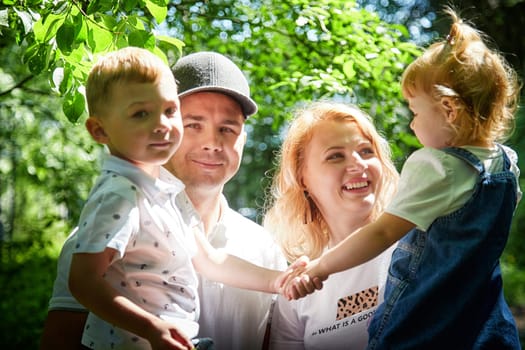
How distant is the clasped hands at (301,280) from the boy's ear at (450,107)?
586 mm

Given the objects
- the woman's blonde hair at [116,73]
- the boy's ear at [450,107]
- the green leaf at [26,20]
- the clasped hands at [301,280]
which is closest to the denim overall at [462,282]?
the boy's ear at [450,107]

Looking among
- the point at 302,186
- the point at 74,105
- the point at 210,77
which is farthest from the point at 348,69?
the point at 74,105

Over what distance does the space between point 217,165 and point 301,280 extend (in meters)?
0.62

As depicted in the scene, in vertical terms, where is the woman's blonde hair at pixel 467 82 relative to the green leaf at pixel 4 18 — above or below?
below

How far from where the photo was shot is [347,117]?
265 cm

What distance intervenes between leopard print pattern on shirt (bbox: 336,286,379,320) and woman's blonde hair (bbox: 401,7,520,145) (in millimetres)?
726

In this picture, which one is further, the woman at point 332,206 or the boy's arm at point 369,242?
the woman at point 332,206

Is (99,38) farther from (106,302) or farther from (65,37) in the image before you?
(106,302)

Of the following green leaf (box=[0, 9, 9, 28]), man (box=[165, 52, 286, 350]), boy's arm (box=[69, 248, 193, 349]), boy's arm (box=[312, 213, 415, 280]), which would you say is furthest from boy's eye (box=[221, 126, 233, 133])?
boy's arm (box=[69, 248, 193, 349])

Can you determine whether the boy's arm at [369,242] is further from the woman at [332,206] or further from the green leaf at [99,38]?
the green leaf at [99,38]

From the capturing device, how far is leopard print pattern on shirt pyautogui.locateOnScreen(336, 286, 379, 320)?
8.07 feet

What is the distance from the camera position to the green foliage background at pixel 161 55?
222 centimetres

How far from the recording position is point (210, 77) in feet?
8.08

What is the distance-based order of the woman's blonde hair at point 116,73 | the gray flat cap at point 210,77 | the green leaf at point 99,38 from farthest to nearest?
the gray flat cap at point 210,77, the green leaf at point 99,38, the woman's blonde hair at point 116,73
